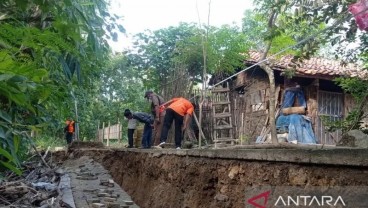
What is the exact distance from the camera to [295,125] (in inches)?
419

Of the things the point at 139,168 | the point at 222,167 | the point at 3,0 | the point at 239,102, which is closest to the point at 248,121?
the point at 239,102

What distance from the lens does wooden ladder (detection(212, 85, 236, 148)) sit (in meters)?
12.5

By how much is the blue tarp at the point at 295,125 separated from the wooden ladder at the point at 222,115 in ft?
5.82

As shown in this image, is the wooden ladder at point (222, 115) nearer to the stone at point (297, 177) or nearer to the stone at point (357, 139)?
the stone at point (357, 139)

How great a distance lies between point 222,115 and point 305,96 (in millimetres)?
2798

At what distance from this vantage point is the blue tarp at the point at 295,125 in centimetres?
1051

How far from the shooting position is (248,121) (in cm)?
1421

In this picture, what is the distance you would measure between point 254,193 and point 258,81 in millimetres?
11824

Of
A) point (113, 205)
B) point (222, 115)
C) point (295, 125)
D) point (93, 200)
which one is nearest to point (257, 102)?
point (222, 115)

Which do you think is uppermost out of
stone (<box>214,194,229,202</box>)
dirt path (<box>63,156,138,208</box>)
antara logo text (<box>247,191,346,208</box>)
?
antara logo text (<box>247,191,346,208</box>)

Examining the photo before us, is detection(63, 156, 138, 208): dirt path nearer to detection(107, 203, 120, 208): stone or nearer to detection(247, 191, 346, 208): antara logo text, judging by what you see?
detection(107, 203, 120, 208): stone

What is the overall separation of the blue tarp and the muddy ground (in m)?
4.72

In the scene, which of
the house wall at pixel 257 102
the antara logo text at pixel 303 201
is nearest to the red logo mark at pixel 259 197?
the antara logo text at pixel 303 201

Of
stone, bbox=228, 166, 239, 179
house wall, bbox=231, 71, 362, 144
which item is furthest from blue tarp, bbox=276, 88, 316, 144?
stone, bbox=228, 166, 239, 179
